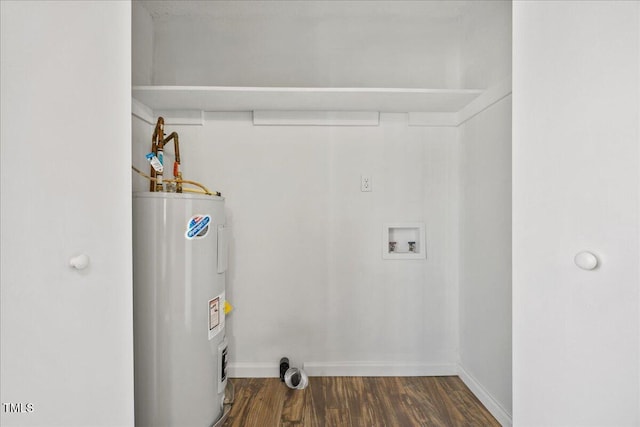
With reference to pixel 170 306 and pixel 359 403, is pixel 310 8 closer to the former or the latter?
pixel 170 306

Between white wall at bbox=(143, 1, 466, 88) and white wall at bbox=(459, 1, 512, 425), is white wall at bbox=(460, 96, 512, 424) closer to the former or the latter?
white wall at bbox=(459, 1, 512, 425)

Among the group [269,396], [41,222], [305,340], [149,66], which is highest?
[149,66]

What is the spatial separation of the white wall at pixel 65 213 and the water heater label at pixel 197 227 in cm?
44

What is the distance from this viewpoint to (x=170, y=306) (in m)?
1.27

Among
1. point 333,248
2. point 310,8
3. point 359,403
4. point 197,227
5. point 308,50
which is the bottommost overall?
point 359,403

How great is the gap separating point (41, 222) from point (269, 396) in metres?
1.51

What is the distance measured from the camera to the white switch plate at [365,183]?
196cm

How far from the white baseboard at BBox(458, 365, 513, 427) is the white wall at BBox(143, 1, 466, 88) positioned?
1.82m

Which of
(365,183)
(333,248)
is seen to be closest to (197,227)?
(333,248)

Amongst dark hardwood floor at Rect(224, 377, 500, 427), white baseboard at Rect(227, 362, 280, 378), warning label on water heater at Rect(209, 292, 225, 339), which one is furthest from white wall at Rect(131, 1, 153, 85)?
dark hardwood floor at Rect(224, 377, 500, 427)

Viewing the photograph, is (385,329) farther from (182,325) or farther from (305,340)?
(182,325)
